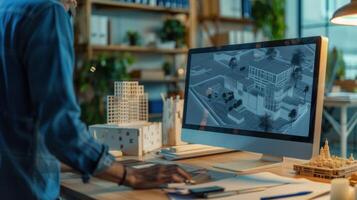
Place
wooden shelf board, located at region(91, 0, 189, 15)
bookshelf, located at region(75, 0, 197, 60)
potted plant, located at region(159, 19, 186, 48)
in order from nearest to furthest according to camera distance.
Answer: bookshelf, located at region(75, 0, 197, 60)
wooden shelf board, located at region(91, 0, 189, 15)
potted plant, located at region(159, 19, 186, 48)

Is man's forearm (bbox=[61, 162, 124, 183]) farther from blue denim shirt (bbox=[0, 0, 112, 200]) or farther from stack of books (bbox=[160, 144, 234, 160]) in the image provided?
stack of books (bbox=[160, 144, 234, 160])

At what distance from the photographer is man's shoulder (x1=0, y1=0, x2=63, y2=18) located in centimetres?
105

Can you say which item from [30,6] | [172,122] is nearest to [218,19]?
[172,122]

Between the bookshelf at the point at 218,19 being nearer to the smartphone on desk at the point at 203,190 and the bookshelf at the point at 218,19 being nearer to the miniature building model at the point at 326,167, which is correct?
the miniature building model at the point at 326,167

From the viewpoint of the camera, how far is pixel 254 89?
1.57 meters

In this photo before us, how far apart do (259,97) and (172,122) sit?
62 cm

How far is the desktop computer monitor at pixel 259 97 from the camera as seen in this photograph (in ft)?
4.58

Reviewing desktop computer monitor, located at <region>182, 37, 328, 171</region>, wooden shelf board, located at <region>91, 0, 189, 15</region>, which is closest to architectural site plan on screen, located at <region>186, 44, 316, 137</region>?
desktop computer monitor, located at <region>182, 37, 328, 171</region>

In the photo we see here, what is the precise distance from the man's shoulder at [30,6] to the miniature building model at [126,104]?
0.96 metres

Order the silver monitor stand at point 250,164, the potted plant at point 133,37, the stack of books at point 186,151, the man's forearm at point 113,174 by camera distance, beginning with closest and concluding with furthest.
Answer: the man's forearm at point 113,174 < the silver monitor stand at point 250,164 < the stack of books at point 186,151 < the potted plant at point 133,37

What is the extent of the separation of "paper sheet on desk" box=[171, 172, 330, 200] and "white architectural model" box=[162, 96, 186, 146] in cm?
66

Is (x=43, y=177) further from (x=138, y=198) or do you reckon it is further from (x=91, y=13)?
(x=91, y=13)

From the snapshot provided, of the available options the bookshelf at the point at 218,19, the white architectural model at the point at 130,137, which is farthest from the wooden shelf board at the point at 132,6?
the white architectural model at the point at 130,137

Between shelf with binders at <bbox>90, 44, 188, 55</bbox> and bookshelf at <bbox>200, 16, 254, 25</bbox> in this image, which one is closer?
shelf with binders at <bbox>90, 44, 188, 55</bbox>
